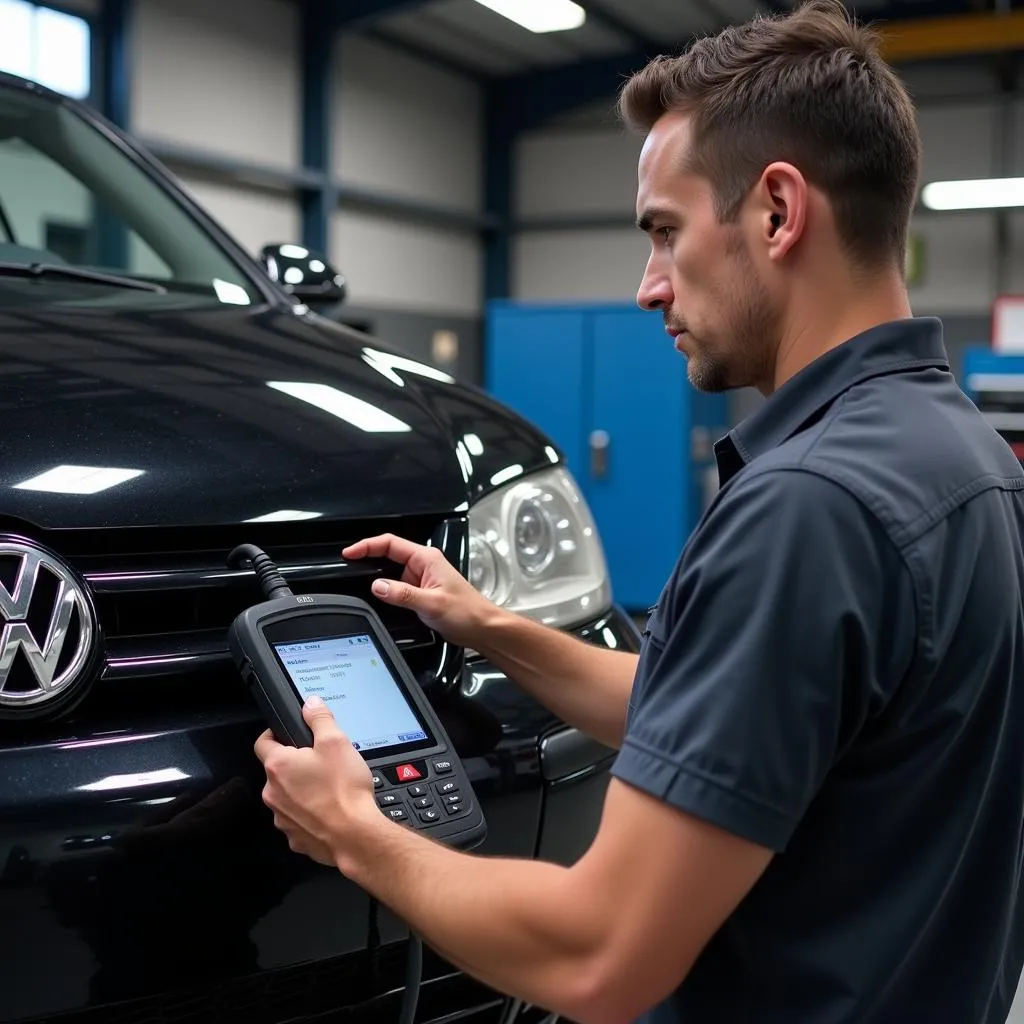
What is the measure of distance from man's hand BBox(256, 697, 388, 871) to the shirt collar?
1.34 feet

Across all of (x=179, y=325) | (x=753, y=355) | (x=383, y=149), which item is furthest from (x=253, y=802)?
(x=383, y=149)

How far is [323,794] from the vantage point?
3.35 feet

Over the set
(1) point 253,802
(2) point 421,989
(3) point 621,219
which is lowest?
(2) point 421,989

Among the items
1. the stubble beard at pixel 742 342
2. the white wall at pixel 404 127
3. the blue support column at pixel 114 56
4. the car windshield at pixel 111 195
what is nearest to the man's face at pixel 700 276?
the stubble beard at pixel 742 342

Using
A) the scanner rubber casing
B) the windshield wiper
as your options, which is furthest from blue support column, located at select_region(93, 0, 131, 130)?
the scanner rubber casing

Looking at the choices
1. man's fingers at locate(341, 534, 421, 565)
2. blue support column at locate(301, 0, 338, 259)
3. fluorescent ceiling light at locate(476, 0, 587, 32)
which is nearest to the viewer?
man's fingers at locate(341, 534, 421, 565)

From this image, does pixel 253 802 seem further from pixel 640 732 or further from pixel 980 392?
pixel 980 392

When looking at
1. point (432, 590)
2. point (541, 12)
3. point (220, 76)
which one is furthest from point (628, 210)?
point (432, 590)

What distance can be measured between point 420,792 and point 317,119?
9646 mm

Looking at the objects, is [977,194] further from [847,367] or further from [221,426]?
[847,367]

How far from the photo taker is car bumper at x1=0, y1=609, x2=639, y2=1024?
999 mm

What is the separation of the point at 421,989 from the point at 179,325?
0.81 meters

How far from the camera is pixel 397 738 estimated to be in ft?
3.75

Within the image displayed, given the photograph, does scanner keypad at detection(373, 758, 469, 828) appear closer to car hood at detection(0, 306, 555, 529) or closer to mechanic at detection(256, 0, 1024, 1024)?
mechanic at detection(256, 0, 1024, 1024)
